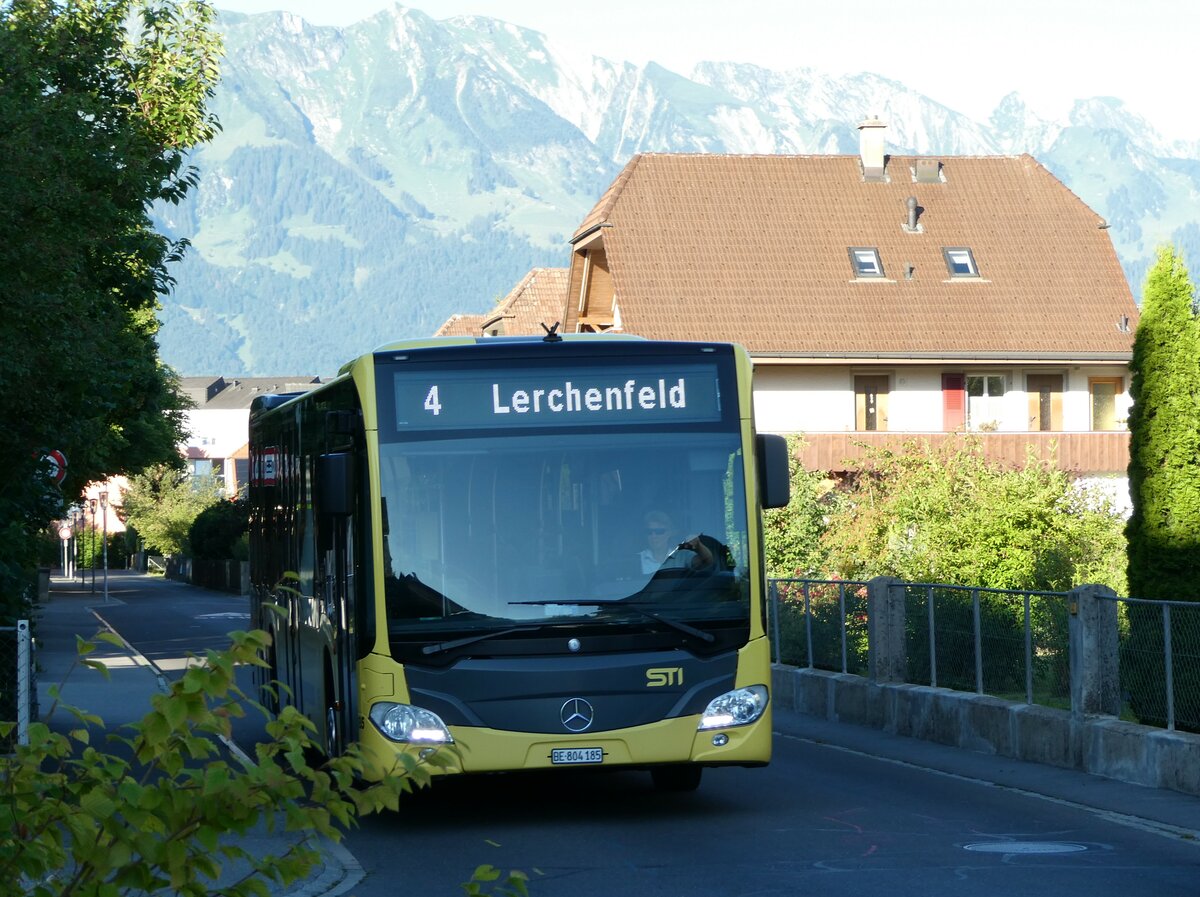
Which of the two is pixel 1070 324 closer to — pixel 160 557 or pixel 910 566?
pixel 910 566

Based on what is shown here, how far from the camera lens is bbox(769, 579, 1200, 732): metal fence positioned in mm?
14094

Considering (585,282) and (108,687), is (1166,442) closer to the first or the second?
(108,687)

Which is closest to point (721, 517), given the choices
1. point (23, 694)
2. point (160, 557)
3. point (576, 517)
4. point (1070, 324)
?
point (576, 517)

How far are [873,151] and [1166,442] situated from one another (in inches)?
1692

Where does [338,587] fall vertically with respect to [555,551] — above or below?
below

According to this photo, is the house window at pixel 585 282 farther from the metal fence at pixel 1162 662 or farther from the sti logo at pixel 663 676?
the sti logo at pixel 663 676

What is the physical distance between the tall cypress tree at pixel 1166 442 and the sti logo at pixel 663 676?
227 inches

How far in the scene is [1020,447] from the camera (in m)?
52.8

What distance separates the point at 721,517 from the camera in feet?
40.6

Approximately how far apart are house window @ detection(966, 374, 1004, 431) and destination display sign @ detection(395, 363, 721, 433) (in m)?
43.1

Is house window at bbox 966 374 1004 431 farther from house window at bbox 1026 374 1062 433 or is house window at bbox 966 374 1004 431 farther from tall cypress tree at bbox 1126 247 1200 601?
tall cypress tree at bbox 1126 247 1200 601

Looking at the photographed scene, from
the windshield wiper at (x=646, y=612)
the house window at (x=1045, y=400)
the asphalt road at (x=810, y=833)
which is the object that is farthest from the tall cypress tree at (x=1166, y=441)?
the house window at (x=1045, y=400)

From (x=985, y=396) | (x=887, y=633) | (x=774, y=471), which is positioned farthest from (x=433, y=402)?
(x=985, y=396)

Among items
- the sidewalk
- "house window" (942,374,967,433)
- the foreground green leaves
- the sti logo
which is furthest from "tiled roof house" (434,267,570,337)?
the foreground green leaves
